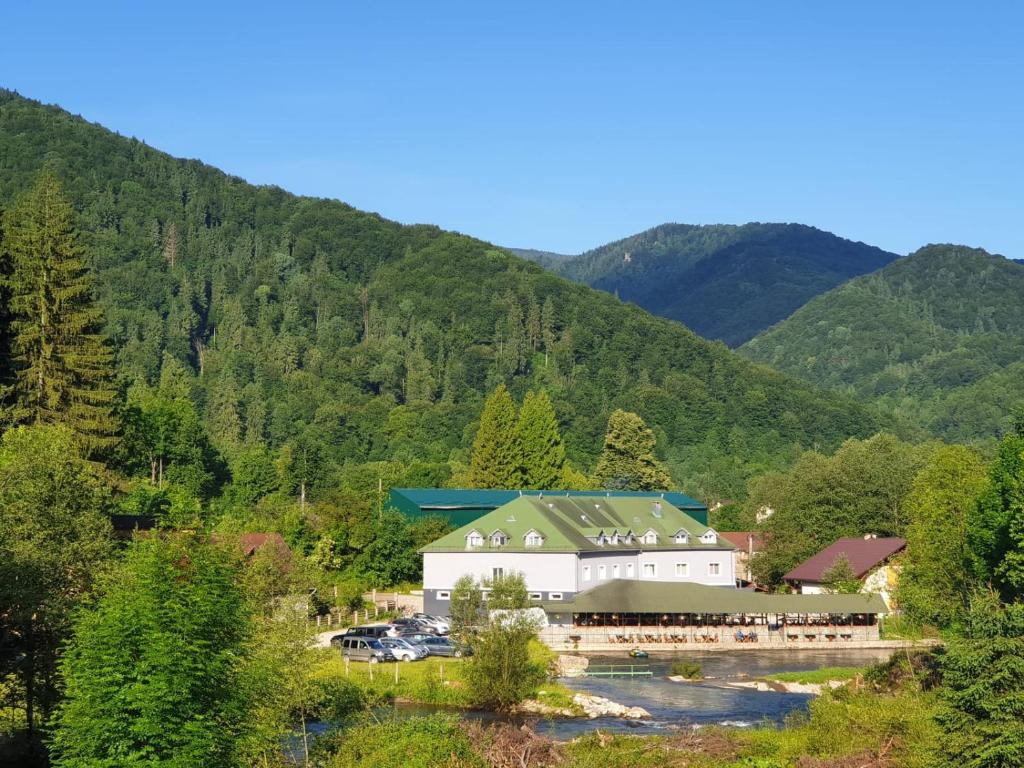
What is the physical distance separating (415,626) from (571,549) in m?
14.7

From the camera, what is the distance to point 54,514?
4194 cm

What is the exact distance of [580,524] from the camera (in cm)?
9256

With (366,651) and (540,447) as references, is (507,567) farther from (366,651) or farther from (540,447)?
(540,447)

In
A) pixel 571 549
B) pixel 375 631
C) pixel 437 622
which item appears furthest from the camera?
pixel 571 549

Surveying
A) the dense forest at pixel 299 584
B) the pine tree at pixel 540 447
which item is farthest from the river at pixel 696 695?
the pine tree at pixel 540 447

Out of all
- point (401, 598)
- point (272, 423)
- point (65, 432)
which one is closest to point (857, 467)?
point (401, 598)

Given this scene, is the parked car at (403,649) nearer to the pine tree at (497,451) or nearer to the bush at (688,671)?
the bush at (688,671)

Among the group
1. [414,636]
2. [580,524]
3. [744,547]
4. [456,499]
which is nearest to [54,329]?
[414,636]

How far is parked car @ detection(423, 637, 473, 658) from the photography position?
65.1 metres

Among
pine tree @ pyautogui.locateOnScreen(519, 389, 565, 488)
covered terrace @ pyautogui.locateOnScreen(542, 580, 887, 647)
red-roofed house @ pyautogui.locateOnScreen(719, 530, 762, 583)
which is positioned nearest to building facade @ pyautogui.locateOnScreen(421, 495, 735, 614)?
covered terrace @ pyautogui.locateOnScreen(542, 580, 887, 647)

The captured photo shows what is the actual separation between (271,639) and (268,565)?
23.8 metres

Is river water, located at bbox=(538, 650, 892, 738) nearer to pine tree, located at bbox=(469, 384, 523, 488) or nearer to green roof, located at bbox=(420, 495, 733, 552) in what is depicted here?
green roof, located at bbox=(420, 495, 733, 552)

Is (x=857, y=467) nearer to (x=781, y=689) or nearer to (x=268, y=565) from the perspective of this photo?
(x=781, y=689)

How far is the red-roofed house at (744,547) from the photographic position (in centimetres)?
11300
